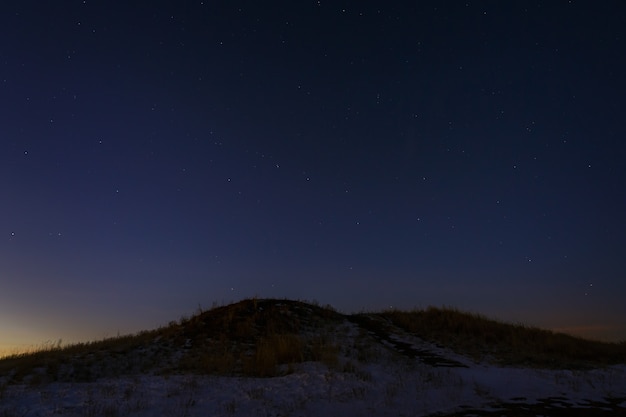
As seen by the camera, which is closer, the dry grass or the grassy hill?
the grassy hill

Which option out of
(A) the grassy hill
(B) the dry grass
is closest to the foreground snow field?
(A) the grassy hill

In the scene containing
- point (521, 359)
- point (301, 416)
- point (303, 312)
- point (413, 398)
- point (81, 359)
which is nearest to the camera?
point (301, 416)

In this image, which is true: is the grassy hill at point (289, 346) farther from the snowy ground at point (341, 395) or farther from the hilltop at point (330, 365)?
the snowy ground at point (341, 395)

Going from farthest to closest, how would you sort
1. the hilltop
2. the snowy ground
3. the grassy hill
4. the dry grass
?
the dry grass, the grassy hill, the hilltop, the snowy ground

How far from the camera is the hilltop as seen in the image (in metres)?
11.4

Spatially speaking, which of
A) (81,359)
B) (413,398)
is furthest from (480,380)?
(81,359)

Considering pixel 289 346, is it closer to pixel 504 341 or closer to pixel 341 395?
pixel 341 395

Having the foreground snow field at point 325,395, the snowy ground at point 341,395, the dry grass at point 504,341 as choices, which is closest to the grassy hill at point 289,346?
the dry grass at point 504,341

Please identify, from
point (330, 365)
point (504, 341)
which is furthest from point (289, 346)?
point (504, 341)

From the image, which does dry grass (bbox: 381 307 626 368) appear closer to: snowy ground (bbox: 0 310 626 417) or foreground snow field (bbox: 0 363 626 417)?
snowy ground (bbox: 0 310 626 417)

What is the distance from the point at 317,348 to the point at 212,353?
4.23m

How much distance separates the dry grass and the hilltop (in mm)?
71

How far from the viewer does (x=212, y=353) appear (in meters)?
19.9

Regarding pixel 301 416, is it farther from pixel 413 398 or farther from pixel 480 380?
pixel 480 380
